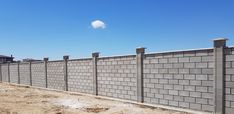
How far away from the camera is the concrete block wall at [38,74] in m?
20.8

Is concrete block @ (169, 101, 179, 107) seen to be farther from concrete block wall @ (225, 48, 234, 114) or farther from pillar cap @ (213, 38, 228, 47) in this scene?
pillar cap @ (213, 38, 228, 47)

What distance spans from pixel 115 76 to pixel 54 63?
7.30 metres

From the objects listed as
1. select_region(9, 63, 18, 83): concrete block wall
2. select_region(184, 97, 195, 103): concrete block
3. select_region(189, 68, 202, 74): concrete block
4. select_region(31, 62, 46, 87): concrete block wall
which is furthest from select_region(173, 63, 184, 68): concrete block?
select_region(9, 63, 18, 83): concrete block wall

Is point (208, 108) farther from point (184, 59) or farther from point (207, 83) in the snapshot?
point (184, 59)

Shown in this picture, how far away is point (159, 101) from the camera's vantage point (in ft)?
35.8

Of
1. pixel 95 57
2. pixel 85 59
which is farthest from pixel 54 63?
pixel 95 57

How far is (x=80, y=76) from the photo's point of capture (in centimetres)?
1622

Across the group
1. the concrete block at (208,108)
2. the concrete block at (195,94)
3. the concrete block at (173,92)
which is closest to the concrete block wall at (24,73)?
the concrete block at (173,92)

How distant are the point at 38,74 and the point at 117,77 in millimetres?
10627

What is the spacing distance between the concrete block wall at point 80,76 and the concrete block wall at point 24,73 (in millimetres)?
7803

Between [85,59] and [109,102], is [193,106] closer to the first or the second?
[109,102]

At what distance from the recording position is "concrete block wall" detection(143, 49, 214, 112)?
9047 mm

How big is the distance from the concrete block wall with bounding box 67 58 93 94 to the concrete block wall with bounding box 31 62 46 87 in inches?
168

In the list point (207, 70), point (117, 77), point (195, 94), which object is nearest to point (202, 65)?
point (207, 70)
